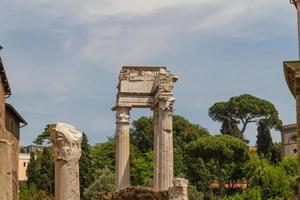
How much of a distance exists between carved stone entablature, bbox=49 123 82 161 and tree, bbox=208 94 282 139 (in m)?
66.0

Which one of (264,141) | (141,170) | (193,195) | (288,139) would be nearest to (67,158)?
(193,195)

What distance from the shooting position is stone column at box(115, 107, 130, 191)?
99.3 ft

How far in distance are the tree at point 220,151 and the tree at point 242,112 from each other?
18001 mm

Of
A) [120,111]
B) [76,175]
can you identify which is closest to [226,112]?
[120,111]

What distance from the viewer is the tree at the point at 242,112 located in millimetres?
77812

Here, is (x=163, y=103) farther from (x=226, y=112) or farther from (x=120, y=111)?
(x=226, y=112)

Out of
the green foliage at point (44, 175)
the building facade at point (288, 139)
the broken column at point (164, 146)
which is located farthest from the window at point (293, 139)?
the broken column at point (164, 146)

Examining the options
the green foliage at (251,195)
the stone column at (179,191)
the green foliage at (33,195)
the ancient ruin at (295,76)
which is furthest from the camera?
the green foliage at (33,195)

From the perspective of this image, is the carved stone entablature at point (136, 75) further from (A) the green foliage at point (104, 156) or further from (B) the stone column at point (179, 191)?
(A) the green foliage at point (104, 156)

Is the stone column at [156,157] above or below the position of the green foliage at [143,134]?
below

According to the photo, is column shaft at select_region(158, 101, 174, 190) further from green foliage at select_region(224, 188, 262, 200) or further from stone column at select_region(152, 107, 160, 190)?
green foliage at select_region(224, 188, 262, 200)

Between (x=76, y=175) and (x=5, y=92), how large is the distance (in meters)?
31.4

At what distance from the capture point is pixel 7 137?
35.6 feet

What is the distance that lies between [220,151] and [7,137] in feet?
156
